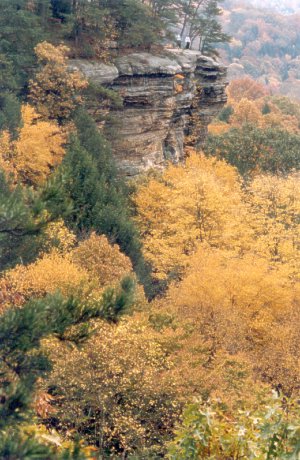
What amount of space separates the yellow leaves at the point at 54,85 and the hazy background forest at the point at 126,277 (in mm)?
116

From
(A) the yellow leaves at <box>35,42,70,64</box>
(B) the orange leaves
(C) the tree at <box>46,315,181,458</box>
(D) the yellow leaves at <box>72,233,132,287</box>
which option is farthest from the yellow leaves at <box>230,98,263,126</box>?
(C) the tree at <box>46,315,181,458</box>

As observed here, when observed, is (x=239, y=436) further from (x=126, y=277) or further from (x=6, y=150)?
(x=6, y=150)

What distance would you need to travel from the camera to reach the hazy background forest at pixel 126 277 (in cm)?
893

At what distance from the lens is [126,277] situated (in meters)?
8.91

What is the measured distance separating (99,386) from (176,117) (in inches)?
1288

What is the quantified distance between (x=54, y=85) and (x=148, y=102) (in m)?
8.72

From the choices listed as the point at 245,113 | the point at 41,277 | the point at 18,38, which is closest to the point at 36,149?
the point at 18,38

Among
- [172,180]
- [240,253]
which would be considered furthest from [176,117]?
[240,253]

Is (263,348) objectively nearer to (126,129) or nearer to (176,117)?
(126,129)

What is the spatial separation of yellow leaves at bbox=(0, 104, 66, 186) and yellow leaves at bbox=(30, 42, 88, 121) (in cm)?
174

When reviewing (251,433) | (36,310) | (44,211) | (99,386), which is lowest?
(99,386)

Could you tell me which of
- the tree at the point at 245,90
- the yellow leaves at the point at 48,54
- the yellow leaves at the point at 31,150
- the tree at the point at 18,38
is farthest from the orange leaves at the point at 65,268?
the tree at the point at 245,90

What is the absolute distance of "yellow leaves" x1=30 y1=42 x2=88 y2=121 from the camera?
33.2m

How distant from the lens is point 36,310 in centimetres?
852
